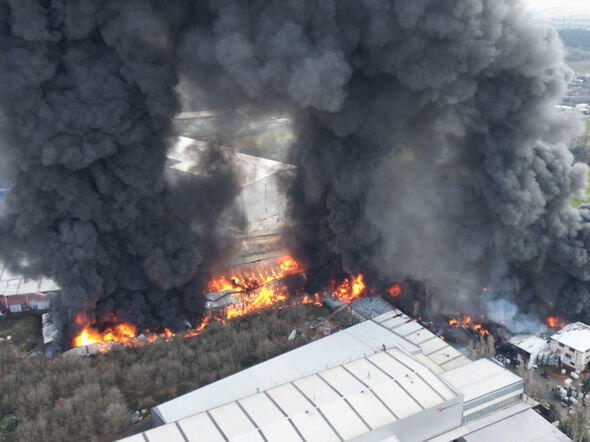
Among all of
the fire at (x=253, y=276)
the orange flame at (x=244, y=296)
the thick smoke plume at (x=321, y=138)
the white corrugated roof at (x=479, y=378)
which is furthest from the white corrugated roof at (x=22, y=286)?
the white corrugated roof at (x=479, y=378)

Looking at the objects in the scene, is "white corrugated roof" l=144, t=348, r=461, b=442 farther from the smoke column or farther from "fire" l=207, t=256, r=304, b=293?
"fire" l=207, t=256, r=304, b=293

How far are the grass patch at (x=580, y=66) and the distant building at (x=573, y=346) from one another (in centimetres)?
12959

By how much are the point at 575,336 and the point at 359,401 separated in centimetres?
1814

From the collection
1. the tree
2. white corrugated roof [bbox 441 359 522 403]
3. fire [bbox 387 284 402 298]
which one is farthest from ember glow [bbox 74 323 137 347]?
the tree

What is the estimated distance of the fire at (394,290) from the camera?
46438 millimetres

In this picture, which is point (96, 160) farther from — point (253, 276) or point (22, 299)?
point (253, 276)

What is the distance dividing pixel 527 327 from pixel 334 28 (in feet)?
77.6

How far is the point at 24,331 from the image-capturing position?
43.8 meters

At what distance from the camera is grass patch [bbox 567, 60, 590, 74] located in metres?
153

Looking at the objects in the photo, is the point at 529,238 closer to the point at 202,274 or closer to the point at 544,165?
the point at 544,165

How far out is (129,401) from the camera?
113ft

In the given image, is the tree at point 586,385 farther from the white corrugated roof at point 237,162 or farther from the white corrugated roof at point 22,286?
the white corrugated roof at point 22,286

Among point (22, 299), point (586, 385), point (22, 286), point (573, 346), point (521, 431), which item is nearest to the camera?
point (521, 431)

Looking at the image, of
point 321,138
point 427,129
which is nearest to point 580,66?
point 427,129
